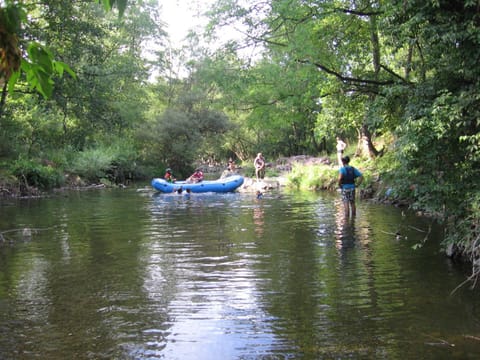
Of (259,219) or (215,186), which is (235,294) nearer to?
(259,219)

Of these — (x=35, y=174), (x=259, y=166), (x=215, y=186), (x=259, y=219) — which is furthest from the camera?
(x=259, y=166)

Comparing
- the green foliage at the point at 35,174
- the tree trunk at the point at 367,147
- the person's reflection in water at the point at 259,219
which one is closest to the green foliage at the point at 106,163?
the green foliage at the point at 35,174

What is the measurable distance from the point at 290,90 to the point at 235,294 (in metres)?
10.4

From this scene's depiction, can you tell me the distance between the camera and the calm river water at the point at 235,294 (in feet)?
14.4

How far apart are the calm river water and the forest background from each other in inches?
49.1

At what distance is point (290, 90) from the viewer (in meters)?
15.3

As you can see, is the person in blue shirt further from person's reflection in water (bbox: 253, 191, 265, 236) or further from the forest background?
person's reflection in water (bbox: 253, 191, 265, 236)

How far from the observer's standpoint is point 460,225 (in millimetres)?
6738

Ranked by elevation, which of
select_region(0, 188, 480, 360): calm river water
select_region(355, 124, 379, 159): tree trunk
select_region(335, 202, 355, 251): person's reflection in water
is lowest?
select_region(0, 188, 480, 360): calm river water

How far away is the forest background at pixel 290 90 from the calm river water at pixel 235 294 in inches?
49.1

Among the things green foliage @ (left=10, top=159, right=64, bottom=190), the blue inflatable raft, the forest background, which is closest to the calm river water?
the forest background

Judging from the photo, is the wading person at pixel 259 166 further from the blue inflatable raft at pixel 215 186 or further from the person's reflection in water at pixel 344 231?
the person's reflection in water at pixel 344 231

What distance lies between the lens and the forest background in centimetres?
651

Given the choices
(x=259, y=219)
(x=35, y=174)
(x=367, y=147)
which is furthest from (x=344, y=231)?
(x=35, y=174)
